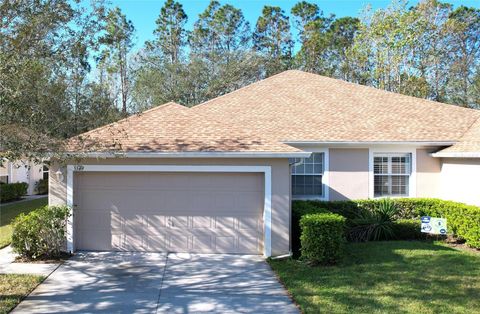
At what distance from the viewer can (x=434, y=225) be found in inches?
497

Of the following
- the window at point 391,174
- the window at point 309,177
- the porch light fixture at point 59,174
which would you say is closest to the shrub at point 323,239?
the window at point 309,177

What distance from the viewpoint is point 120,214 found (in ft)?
35.8

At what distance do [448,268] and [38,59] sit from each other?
369 inches

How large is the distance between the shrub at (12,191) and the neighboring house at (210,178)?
13900 millimetres

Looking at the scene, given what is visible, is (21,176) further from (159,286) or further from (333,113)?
(159,286)

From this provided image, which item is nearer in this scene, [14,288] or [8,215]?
[14,288]

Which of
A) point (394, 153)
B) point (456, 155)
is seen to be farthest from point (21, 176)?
point (456, 155)

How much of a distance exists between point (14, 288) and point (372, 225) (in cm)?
953

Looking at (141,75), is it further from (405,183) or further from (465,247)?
(465,247)

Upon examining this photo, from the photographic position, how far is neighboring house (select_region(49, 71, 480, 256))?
10664mm

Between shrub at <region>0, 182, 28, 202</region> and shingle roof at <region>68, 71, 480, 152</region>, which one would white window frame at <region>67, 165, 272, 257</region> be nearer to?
shingle roof at <region>68, 71, 480, 152</region>

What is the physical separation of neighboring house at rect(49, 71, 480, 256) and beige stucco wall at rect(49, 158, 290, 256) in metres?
0.02

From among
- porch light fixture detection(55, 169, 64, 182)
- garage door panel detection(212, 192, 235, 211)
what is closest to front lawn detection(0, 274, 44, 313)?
porch light fixture detection(55, 169, 64, 182)

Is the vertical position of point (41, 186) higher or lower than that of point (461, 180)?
lower
